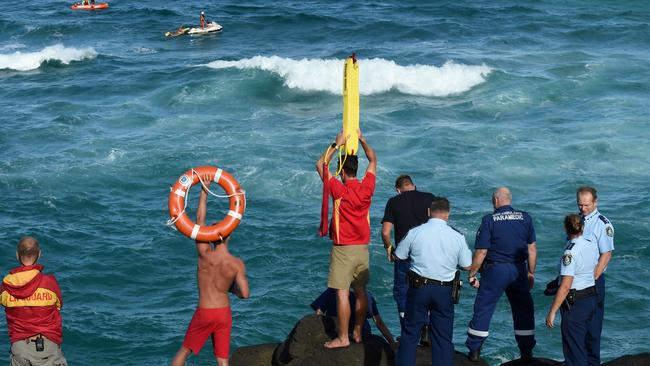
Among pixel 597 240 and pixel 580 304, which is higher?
pixel 597 240

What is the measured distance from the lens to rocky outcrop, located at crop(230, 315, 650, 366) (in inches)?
445

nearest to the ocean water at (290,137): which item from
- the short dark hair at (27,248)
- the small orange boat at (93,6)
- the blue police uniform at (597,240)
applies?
the small orange boat at (93,6)

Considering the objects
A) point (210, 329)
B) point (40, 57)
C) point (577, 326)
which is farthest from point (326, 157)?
point (40, 57)

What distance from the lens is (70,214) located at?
2300cm

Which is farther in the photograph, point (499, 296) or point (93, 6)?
Result: point (93, 6)

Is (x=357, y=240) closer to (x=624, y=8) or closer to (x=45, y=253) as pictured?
(x=45, y=253)

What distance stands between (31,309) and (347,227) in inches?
135

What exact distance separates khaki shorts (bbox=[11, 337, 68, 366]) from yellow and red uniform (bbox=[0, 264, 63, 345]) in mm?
61

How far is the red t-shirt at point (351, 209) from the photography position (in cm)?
1088

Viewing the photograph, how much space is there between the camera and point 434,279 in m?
10.3

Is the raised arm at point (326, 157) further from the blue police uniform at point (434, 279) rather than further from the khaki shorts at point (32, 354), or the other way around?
the khaki shorts at point (32, 354)

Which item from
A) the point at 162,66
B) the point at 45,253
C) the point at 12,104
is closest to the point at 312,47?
the point at 162,66

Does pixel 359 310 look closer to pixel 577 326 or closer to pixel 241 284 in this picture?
pixel 241 284

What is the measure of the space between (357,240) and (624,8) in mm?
41371
